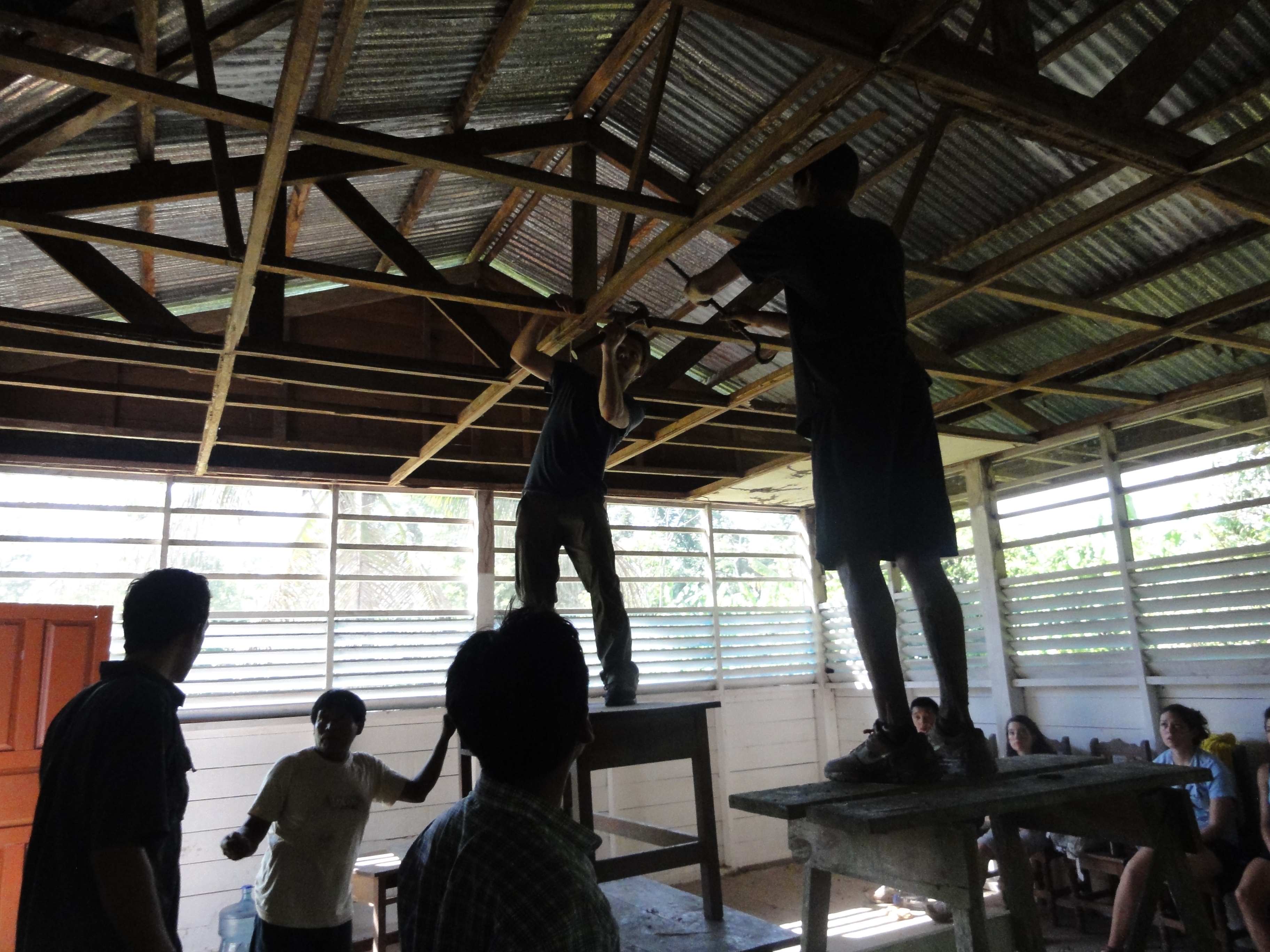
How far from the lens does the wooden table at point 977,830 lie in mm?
1561

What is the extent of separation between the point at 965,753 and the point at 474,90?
395 centimetres

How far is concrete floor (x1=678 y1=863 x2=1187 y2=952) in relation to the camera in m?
5.63

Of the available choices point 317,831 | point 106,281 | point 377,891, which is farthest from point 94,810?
point 377,891

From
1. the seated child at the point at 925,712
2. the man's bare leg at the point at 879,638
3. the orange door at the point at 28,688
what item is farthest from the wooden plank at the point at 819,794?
the seated child at the point at 925,712

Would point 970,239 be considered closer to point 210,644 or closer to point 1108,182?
point 1108,182

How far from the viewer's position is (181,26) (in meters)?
3.11

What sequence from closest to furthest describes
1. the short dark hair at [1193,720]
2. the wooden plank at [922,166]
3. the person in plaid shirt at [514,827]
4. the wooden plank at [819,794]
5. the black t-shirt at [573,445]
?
the person in plaid shirt at [514,827] < the wooden plank at [819,794] < the black t-shirt at [573,445] < the wooden plank at [922,166] < the short dark hair at [1193,720]

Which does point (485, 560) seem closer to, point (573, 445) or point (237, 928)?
point (237, 928)

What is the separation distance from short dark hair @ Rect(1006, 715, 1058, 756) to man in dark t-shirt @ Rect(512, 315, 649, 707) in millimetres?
4179

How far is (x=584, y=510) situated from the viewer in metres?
3.32

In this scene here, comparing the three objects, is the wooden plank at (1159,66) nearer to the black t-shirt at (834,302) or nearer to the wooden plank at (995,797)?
the black t-shirt at (834,302)

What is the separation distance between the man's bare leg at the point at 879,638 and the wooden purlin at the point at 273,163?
196 cm

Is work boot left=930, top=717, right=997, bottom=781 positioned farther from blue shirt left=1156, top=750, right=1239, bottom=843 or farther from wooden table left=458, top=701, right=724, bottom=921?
blue shirt left=1156, top=750, right=1239, bottom=843

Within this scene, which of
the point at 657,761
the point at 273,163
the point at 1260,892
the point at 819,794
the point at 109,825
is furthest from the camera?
the point at 1260,892
